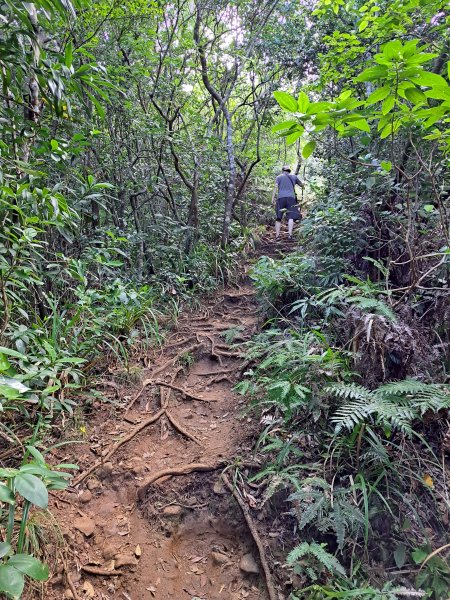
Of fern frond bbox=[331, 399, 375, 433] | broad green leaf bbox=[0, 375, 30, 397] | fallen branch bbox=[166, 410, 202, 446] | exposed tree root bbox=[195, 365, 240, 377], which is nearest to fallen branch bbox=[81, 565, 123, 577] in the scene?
fallen branch bbox=[166, 410, 202, 446]

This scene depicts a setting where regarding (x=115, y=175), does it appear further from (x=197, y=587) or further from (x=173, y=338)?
(x=197, y=587)

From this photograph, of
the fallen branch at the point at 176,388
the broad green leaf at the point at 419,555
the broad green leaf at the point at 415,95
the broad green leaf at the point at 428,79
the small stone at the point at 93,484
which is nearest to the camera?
the broad green leaf at the point at 428,79

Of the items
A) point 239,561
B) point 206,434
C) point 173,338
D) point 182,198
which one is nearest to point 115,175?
point 182,198

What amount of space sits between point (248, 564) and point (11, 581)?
153 centimetres

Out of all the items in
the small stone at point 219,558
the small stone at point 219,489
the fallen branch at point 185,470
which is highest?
A: the fallen branch at point 185,470

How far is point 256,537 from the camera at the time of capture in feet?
7.63

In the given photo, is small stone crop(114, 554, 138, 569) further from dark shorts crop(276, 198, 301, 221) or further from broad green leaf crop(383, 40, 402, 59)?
dark shorts crop(276, 198, 301, 221)

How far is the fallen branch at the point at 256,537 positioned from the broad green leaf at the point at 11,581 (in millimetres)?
1454

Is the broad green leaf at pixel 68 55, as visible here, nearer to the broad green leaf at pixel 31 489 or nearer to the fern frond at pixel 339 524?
the broad green leaf at pixel 31 489

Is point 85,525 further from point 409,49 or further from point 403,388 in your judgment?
point 409,49

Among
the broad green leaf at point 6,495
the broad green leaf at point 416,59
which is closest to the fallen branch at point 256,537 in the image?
the broad green leaf at point 6,495

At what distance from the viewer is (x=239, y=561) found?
7.60 ft

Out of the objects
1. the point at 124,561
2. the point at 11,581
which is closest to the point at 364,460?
the point at 124,561

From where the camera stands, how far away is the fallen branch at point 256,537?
208cm
